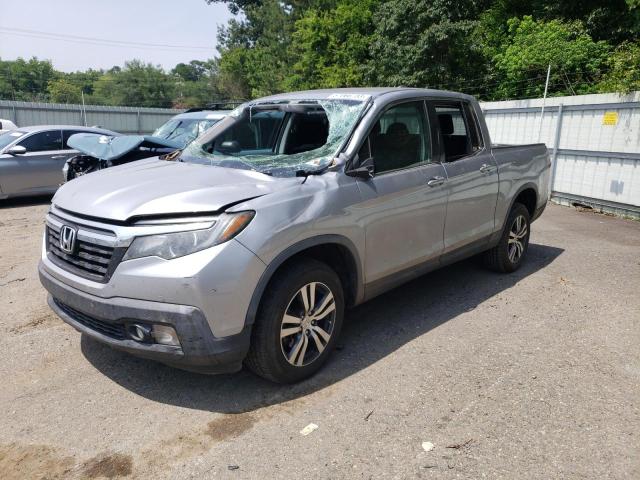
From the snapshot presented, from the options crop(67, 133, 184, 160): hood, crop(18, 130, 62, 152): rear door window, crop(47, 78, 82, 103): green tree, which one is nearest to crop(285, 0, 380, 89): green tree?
crop(18, 130, 62, 152): rear door window

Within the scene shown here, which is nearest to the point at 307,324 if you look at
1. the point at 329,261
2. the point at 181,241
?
the point at 329,261

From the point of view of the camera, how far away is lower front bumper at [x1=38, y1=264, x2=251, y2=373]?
8.86 ft

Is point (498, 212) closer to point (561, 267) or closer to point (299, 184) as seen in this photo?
point (561, 267)

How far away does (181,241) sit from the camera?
273cm

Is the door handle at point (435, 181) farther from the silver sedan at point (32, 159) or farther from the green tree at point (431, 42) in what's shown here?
the green tree at point (431, 42)

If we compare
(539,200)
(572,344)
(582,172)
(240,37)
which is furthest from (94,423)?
(240,37)

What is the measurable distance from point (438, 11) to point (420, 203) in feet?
55.4

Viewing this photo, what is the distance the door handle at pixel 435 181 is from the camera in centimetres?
407

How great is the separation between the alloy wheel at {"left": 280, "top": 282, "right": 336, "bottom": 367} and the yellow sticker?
786 centimetres

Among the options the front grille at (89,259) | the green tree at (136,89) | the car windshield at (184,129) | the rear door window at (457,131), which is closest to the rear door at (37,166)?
the car windshield at (184,129)

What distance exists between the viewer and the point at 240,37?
50.5 metres

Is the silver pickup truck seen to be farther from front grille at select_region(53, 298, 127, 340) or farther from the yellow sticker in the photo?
the yellow sticker

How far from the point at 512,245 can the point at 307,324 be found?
3201 millimetres

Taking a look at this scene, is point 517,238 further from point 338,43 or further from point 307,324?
point 338,43
